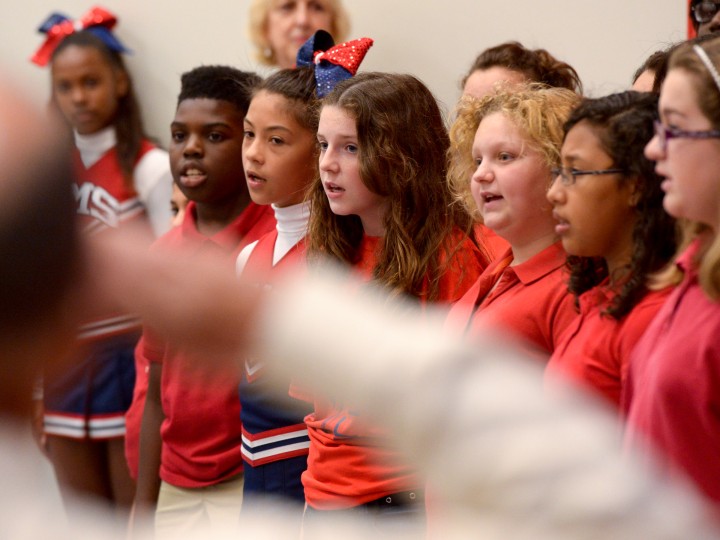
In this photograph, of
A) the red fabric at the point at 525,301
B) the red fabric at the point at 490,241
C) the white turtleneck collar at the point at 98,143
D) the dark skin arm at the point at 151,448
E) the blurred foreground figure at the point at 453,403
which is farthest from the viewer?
the white turtleneck collar at the point at 98,143

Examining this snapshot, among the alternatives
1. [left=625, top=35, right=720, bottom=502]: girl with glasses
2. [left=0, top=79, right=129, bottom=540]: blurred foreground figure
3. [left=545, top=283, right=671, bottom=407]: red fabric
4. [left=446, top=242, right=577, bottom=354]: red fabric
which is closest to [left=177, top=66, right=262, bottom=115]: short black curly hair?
[left=446, top=242, right=577, bottom=354]: red fabric

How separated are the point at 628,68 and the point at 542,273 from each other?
1181mm

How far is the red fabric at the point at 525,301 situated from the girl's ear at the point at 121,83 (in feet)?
7.63

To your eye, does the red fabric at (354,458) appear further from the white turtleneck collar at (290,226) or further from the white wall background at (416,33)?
the white wall background at (416,33)

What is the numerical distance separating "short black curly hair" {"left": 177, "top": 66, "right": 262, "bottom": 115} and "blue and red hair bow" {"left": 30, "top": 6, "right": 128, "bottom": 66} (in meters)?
1.11

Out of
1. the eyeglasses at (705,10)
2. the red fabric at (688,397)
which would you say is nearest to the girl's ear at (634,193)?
the red fabric at (688,397)

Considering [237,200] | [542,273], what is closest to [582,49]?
[237,200]

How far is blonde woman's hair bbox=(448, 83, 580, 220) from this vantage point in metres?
1.87

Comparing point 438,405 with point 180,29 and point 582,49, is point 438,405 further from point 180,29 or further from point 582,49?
point 180,29

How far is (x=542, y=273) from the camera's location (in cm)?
181

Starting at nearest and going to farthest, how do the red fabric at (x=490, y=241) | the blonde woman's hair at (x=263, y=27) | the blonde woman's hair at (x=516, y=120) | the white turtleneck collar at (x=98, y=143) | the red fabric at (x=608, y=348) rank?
the red fabric at (x=608, y=348) → the blonde woman's hair at (x=516, y=120) → the red fabric at (x=490, y=241) → the blonde woman's hair at (x=263, y=27) → the white turtleneck collar at (x=98, y=143)

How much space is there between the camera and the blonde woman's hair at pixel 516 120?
6.12ft

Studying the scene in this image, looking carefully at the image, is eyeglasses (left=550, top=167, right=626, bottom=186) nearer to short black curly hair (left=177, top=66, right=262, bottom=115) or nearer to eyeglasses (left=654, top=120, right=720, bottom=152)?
eyeglasses (left=654, top=120, right=720, bottom=152)

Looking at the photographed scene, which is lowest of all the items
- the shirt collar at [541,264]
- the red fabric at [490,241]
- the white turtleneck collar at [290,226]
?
the white turtleneck collar at [290,226]
